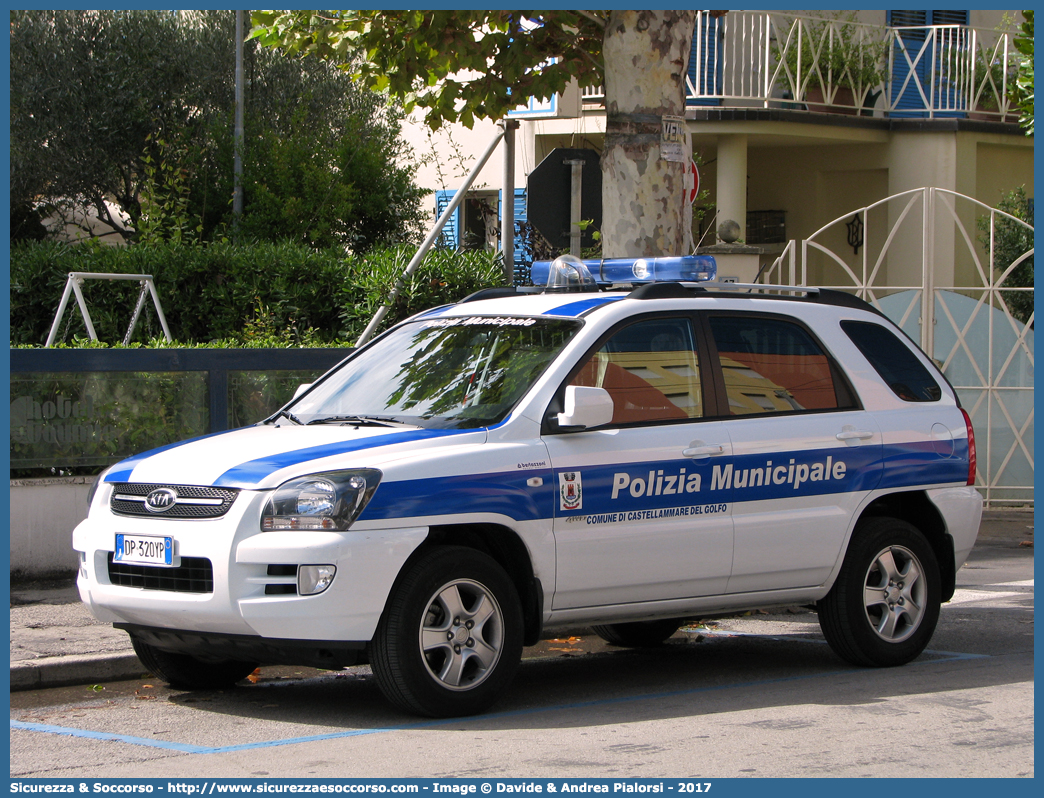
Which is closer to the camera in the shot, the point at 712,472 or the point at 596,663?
the point at 712,472

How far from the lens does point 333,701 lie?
6.61m

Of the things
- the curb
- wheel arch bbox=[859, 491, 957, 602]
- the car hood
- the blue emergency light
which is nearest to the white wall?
the curb

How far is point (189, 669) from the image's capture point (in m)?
6.82

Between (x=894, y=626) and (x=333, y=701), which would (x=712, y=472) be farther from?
(x=333, y=701)

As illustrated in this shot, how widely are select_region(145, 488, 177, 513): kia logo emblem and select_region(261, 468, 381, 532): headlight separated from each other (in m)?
0.51

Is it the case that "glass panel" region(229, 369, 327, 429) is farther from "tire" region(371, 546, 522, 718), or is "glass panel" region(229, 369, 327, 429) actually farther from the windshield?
"tire" region(371, 546, 522, 718)

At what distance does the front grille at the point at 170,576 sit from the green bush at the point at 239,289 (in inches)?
273

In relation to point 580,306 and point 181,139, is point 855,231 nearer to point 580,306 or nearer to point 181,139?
point 181,139

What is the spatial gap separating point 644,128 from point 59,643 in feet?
16.1

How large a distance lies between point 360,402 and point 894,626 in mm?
3026

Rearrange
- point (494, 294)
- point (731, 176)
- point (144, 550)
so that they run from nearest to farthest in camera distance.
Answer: point (144, 550) < point (494, 294) < point (731, 176)

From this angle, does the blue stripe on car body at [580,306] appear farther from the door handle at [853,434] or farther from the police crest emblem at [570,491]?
the door handle at [853,434]

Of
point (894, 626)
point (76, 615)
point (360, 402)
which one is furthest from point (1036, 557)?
point (76, 615)

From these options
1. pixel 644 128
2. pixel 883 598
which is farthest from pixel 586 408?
pixel 644 128
